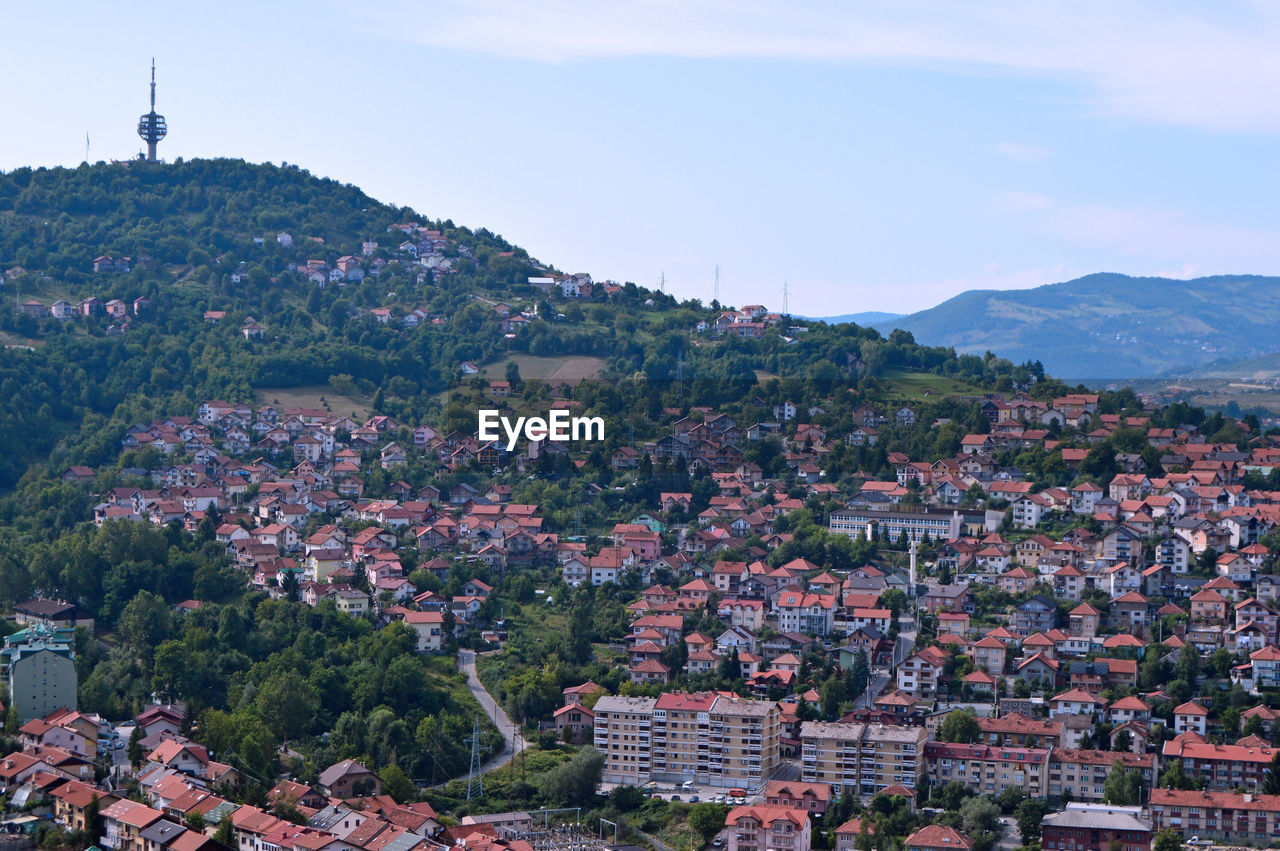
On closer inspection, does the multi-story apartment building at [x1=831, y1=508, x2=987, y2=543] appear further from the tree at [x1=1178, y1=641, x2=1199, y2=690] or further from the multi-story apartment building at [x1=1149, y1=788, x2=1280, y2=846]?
the multi-story apartment building at [x1=1149, y1=788, x2=1280, y2=846]

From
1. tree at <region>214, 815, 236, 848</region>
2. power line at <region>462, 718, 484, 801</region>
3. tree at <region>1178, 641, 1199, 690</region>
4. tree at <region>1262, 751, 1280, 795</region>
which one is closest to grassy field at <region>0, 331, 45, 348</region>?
power line at <region>462, 718, 484, 801</region>

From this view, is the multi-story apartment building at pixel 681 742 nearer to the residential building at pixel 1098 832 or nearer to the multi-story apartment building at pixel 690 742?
the multi-story apartment building at pixel 690 742

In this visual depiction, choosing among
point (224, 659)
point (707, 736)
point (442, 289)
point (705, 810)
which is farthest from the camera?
point (442, 289)

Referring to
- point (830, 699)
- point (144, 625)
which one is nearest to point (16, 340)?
point (144, 625)

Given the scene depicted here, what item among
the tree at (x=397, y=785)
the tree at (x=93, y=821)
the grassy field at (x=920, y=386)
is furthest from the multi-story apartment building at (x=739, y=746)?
the grassy field at (x=920, y=386)

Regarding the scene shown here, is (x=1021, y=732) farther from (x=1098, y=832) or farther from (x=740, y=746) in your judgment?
(x=740, y=746)

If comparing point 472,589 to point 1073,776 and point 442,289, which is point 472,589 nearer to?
point 1073,776

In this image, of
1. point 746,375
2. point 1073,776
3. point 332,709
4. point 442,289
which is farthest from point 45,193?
point 1073,776
